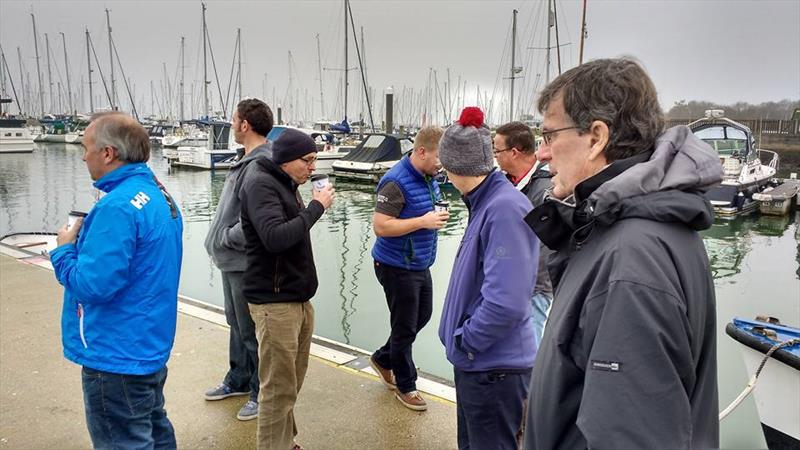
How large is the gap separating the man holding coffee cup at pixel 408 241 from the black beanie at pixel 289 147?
0.74 metres

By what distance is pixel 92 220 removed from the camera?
237 cm

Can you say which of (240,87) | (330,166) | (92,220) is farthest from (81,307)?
(240,87)

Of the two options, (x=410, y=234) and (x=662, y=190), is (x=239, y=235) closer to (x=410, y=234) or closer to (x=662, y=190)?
(x=410, y=234)

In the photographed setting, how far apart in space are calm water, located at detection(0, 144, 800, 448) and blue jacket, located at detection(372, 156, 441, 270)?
1.94 metres

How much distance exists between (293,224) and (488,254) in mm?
1121

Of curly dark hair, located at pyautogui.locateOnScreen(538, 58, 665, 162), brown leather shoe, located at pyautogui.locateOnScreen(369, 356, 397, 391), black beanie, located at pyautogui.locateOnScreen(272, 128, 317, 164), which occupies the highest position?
curly dark hair, located at pyautogui.locateOnScreen(538, 58, 665, 162)

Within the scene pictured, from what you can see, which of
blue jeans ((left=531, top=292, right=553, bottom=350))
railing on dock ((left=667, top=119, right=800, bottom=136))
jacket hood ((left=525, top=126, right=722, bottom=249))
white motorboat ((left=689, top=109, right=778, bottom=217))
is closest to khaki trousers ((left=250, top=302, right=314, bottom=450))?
blue jeans ((left=531, top=292, right=553, bottom=350))

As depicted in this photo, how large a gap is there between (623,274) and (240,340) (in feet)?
10.4

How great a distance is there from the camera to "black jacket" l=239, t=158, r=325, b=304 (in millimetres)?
2928

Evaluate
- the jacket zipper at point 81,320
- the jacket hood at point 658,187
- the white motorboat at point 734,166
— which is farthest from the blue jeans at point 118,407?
the white motorboat at point 734,166

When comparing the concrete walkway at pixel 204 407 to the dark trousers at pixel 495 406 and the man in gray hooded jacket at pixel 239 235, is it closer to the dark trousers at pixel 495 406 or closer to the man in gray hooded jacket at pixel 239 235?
the man in gray hooded jacket at pixel 239 235

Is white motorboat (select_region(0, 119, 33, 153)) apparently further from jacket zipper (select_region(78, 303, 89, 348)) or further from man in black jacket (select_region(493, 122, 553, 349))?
man in black jacket (select_region(493, 122, 553, 349))

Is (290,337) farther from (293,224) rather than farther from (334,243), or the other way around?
(334,243)

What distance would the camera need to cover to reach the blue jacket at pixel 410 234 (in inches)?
145
